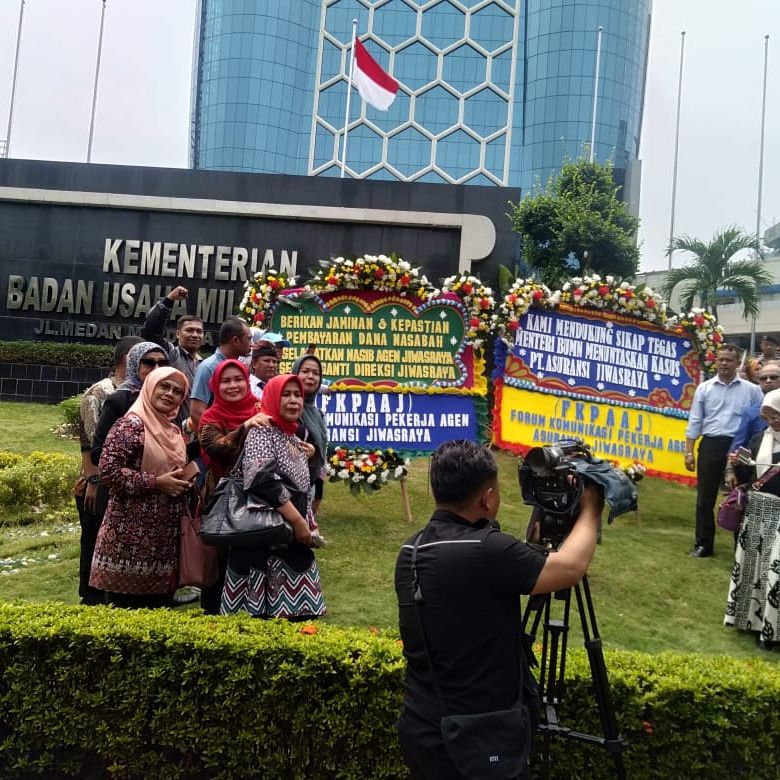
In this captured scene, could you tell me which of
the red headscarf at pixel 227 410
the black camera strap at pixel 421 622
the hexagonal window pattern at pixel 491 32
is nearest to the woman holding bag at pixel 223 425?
the red headscarf at pixel 227 410

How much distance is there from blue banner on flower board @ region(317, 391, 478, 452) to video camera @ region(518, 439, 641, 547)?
4.60m

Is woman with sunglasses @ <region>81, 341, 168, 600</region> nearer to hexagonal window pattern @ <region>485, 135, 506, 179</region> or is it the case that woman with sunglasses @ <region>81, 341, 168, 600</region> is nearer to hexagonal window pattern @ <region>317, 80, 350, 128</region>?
hexagonal window pattern @ <region>485, 135, 506, 179</region>

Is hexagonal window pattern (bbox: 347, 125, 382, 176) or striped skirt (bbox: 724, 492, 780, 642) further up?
hexagonal window pattern (bbox: 347, 125, 382, 176)

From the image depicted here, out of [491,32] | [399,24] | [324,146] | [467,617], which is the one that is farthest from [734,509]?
[399,24]

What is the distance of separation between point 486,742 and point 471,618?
266 millimetres

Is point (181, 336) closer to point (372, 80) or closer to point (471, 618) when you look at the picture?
point (471, 618)

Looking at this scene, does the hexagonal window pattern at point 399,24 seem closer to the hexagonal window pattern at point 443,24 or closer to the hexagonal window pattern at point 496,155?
the hexagonal window pattern at point 443,24

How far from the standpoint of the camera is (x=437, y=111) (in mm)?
51844

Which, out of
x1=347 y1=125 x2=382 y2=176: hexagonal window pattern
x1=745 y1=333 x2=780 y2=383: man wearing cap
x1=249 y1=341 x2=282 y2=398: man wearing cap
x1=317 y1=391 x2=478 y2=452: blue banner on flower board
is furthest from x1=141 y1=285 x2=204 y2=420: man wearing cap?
x1=347 y1=125 x2=382 y2=176: hexagonal window pattern

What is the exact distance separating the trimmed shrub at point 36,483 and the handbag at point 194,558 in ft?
14.9

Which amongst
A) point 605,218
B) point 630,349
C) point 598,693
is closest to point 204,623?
point 598,693

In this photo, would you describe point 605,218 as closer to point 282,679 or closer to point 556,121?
point 282,679

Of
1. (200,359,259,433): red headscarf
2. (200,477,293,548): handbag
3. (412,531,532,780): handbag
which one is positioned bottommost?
(412,531,532,780): handbag

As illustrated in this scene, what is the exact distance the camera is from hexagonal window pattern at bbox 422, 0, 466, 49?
52062 mm
